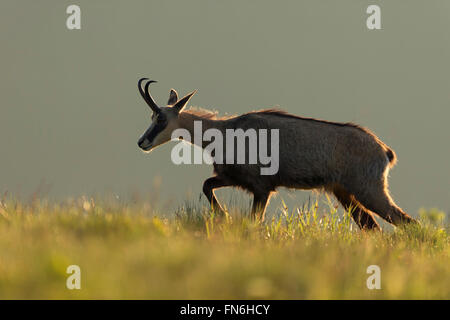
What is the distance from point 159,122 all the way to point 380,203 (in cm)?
397

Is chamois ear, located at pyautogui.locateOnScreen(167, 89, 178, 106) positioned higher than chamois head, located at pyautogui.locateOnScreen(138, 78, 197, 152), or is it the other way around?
chamois ear, located at pyautogui.locateOnScreen(167, 89, 178, 106)

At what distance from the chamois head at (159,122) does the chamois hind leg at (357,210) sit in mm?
3002

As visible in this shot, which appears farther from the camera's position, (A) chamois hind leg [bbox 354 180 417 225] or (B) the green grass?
(A) chamois hind leg [bbox 354 180 417 225]

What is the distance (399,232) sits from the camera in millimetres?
9500

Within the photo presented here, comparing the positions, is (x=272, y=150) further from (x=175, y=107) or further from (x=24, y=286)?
(x=24, y=286)

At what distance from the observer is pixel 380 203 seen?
34.0ft

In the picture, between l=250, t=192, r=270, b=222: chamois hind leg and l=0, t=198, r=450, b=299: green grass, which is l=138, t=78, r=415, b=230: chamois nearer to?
l=250, t=192, r=270, b=222: chamois hind leg

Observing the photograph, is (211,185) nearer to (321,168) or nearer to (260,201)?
(260,201)

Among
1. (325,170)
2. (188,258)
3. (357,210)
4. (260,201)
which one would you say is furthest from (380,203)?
(188,258)

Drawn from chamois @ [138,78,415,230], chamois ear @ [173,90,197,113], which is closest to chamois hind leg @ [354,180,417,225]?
chamois @ [138,78,415,230]

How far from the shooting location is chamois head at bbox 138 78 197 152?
35.2ft

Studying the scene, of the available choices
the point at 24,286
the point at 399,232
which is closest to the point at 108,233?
the point at 24,286

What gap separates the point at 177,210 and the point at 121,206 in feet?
4.11

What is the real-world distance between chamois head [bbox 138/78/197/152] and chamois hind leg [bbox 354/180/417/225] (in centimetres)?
334
